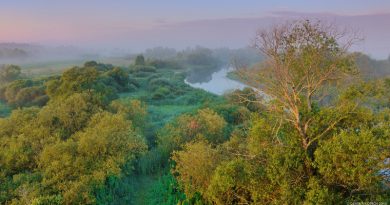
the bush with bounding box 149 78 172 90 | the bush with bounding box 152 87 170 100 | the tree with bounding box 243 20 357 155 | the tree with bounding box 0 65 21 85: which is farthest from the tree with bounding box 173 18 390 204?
the tree with bounding box 0 65 21 85

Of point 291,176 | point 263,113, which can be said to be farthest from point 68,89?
point 291,176

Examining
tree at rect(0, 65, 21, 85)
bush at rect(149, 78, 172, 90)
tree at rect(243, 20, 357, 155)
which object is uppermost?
tree at rect(243, 20, 357, 155)

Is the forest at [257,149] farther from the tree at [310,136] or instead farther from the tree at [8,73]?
the tree at [8,73]

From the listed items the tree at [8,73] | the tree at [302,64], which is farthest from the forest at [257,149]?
the tree at [8,73]

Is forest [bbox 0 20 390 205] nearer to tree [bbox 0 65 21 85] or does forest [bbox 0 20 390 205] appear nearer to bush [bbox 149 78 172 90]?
bush [bbox 149 78 172 90]

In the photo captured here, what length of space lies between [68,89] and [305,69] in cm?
2668

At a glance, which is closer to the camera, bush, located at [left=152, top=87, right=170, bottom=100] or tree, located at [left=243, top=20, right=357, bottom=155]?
tree, located at [left=243, top=20, right=357, bottom=155]

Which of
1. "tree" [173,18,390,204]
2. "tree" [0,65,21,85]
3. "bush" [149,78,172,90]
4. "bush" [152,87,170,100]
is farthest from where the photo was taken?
"tree" [0,65,21,85]

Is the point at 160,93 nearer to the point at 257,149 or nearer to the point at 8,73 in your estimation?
the point at 8,73

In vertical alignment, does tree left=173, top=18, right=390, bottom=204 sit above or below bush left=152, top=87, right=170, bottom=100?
above

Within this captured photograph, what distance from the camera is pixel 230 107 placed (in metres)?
35.6

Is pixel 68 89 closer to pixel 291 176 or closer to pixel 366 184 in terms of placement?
pixel 291 176

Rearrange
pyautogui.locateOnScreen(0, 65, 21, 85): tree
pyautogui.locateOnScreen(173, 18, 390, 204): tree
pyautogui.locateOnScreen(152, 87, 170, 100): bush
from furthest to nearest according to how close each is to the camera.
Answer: pyautogui.locateOnScreen(0, 65, 21, 85): tree
pyautogui.locateOnScreen(152, 87, 170, 100): bush
pyautogui.locateOnScreen(173, 18, 390, 204): tree

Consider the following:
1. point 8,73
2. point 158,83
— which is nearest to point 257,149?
point 158,83
